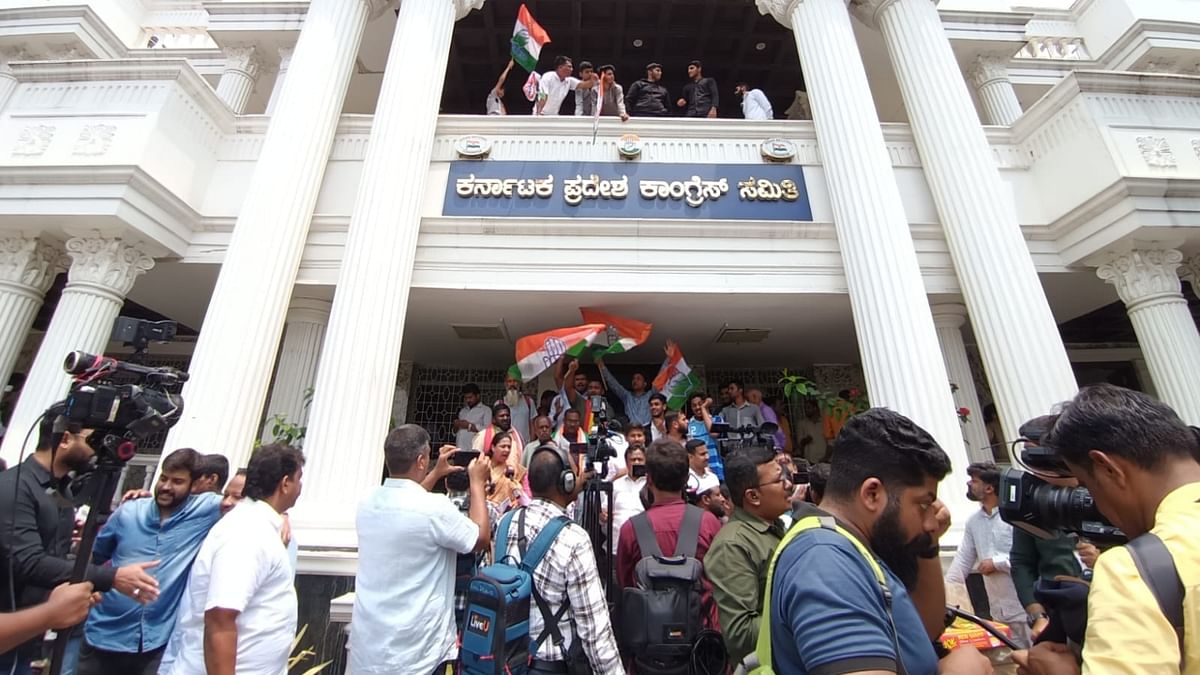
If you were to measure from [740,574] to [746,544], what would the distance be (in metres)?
0.15

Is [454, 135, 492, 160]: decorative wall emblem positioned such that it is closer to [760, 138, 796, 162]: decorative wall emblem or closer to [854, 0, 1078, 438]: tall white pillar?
[760, 138, 796, 162]: decorative wall emblem

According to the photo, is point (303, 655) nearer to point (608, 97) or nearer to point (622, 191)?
point (622, 191)

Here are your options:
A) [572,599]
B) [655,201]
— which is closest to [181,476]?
[572,599]

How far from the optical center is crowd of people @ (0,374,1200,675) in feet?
3.95

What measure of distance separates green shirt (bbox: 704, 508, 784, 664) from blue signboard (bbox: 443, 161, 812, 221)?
17.8ft

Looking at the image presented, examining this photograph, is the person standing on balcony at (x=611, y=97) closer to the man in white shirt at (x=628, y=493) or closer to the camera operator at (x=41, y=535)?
the man in white shirt at (x=628, y=493)

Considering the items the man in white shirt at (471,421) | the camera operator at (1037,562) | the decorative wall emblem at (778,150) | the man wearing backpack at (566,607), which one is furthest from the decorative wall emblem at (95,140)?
the camera operator at (1037,562)

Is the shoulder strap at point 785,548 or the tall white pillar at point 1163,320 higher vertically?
the tall white pillar at point 1163,320

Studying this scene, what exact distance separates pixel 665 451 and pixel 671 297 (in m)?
4.55

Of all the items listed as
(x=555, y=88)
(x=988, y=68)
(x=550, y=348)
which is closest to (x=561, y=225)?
(x=550, y=348)

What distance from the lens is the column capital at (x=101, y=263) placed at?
6.79 meters

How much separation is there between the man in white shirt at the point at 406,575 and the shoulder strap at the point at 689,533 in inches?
38.9

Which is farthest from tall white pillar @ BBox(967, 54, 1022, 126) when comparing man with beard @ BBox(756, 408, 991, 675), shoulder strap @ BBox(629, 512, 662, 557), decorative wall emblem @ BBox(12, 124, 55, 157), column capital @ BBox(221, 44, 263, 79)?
decorative wall emblem @ BBox(12, 124, 55, 157)

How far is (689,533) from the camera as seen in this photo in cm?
276
